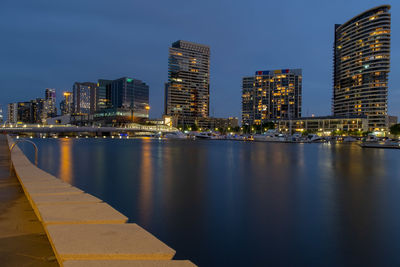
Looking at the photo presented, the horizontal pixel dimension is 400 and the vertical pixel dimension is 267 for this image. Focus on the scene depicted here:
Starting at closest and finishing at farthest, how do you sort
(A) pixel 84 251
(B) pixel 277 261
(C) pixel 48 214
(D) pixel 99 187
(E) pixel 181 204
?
(A) pixel 84 251 < (C) pixel 48 214 < (B) pixel 277 261 < (E) pixel 181 204 < (D) pixel 99 187

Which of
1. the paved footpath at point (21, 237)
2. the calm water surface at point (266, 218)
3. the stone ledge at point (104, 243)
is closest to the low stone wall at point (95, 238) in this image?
the stone ledge at point (104, 243)

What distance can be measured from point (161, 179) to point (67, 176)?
26.8 feet

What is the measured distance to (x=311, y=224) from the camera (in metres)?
11.4

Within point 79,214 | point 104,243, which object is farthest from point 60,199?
point 104,243

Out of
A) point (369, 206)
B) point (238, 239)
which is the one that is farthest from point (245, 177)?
point (238, 239)

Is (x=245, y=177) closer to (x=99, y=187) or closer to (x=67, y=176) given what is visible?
(x=99, y=187)

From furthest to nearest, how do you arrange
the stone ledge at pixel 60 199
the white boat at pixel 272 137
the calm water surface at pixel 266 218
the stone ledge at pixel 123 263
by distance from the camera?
the white boat at pixel 272 137 → the calm water surface at pixel 266 218 → the stone ledge at pixel 60 199 → the stone ledge at pixel 123 263

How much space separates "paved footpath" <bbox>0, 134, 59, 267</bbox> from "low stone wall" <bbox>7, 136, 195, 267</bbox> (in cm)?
32

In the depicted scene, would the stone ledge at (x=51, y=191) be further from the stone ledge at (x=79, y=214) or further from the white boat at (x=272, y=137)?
the white boat at (x=272, y=137)

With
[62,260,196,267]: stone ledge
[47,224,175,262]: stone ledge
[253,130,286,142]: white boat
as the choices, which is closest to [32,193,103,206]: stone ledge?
[47,224,175,262]: stone ledge

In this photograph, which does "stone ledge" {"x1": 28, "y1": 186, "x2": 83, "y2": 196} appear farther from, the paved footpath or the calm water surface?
the calm water surface

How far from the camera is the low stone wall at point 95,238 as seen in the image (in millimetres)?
3824

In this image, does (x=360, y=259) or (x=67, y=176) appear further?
(x=67, y=176)

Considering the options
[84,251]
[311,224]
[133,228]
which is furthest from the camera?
[311,224]
